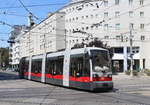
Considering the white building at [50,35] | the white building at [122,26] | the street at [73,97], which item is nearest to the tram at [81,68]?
the street at [73,97]

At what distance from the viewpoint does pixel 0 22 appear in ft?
88.9

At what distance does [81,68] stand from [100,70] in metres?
1.32

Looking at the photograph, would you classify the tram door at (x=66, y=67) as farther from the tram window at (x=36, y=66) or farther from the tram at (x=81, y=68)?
the tram window at (x=36, y=66)

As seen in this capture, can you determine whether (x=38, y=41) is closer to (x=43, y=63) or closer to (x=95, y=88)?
(x=43, y=63)

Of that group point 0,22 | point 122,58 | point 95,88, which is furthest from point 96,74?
point 122,58

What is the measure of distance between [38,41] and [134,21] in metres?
32.5

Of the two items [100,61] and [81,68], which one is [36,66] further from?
[100,61]

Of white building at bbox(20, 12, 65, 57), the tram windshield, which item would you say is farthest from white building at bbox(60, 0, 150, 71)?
the tram windshield

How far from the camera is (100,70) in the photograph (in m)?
17.6

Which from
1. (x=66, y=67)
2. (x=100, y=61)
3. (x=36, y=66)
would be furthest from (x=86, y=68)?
(x=36, y=66)

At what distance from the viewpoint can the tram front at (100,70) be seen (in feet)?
56.8

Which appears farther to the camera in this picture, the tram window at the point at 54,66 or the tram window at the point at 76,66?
the tram window at the point at 54,66

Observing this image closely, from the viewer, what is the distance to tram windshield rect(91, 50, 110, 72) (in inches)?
695

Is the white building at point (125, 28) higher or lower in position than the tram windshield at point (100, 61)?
higher
